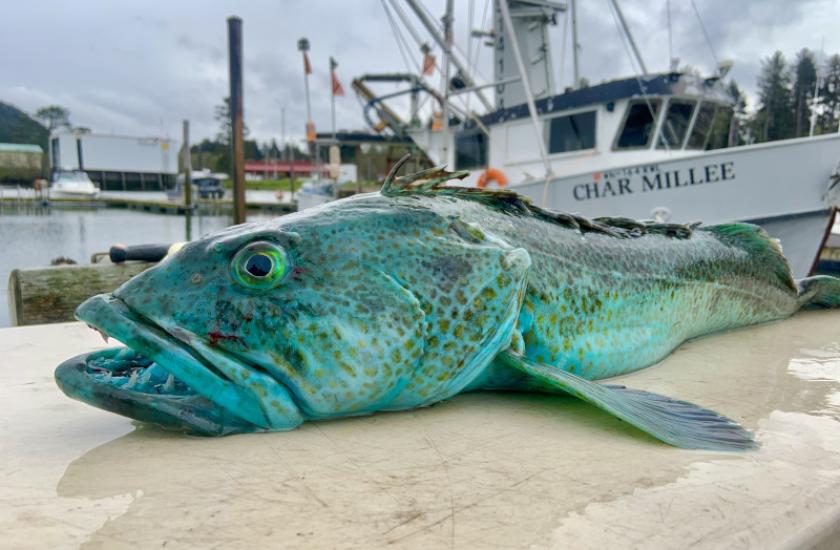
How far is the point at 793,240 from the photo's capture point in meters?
9.25

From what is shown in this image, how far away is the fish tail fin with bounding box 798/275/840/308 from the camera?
14.3 ft

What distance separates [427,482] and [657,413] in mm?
957

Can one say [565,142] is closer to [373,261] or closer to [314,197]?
[373,261]

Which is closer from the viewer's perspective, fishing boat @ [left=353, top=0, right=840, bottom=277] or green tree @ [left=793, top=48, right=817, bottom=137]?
fishing boat @ [left=353, top=0, right=840, bottom=277]

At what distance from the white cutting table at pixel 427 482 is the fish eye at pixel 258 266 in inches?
19.6

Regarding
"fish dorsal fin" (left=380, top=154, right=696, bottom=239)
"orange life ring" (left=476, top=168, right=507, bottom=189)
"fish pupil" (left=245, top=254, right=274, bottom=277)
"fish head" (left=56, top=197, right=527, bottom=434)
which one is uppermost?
"orange life ring" (left=476, top=168, right=507, bottom=189)

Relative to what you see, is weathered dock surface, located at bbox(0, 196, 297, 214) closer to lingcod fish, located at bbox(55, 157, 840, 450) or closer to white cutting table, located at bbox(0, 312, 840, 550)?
lingcod fish, located at bbox(55, 157, 840, 450)

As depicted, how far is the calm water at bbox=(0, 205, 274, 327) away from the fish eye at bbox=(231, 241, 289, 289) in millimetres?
7456

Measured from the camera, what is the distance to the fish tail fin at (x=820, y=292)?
4.36m

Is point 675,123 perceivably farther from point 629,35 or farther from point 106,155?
point 106,155

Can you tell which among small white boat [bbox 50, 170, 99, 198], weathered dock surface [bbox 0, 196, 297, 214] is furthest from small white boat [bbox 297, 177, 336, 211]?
small white boat [bbox 50, 170, 99, 198]

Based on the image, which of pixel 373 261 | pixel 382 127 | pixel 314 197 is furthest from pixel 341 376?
pixel 314 197

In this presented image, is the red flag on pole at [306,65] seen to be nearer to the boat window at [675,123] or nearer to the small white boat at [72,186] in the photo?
the boat window at [675,123]

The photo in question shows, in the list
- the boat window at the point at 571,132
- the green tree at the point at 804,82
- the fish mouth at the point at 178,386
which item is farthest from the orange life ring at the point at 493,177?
the green tree at the point at 804,82
